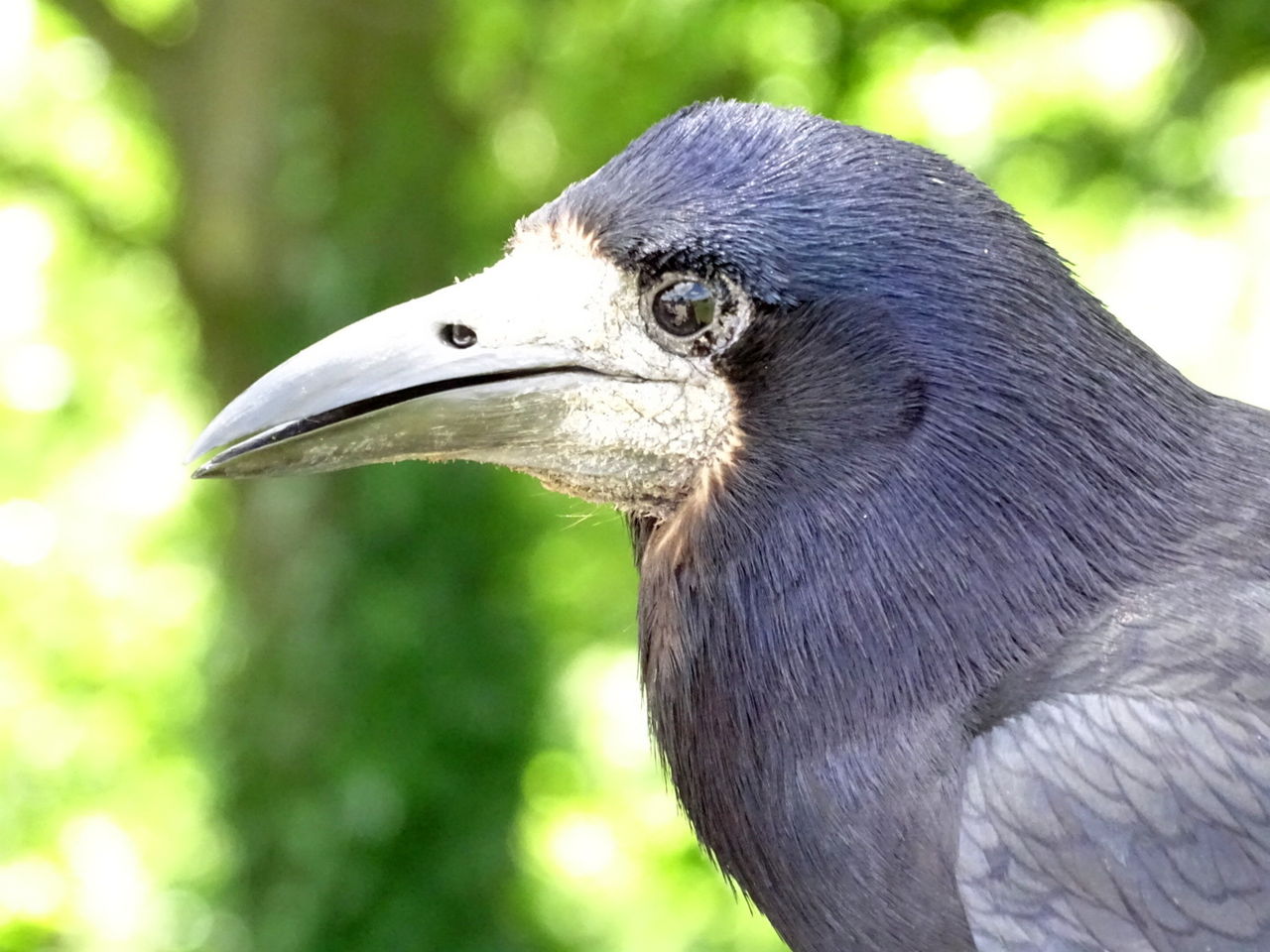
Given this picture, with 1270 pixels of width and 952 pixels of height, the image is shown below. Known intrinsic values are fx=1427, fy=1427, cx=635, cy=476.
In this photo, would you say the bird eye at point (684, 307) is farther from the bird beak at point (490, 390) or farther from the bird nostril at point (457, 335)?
the bird nostril at point (457, 335)

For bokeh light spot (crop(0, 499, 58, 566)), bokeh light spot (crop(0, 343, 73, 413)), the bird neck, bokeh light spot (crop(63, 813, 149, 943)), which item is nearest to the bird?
the bird neck

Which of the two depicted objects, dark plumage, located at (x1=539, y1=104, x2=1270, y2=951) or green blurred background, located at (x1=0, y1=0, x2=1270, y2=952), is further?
green blurred background, located at (x1=0, y1=0, x2=1270, y2=952)

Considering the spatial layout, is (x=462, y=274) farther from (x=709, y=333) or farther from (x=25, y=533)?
(x=25, y=533)

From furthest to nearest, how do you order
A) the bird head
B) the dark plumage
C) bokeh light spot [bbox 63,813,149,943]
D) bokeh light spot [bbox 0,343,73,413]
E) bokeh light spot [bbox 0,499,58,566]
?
bokeh light spot [bbox 0,499,58,566], bokeh light spot [bbox 0,343,73,413], bokeh light spot [bbox 63,813,149,943], the bird head, the dark plumage

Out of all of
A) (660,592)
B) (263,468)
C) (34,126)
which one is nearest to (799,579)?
(660,592)

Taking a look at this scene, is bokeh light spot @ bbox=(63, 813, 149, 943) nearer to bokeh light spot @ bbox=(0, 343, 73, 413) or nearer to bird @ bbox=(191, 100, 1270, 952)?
bokeh light spot @ bbox=(0, 343, 73, 413)

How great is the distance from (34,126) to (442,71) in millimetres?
2169

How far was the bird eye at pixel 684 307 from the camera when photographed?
175cm

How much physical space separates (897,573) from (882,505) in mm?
83

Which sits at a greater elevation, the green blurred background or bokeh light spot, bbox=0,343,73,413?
bokeh light spot, bbox=0,343,73,413

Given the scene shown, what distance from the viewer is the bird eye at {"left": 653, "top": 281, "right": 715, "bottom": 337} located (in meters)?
1.75

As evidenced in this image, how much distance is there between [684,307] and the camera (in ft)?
5.79

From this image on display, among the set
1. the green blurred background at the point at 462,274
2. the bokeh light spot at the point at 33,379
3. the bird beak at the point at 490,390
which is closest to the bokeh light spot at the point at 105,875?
the green blurred background at the point at 462,274

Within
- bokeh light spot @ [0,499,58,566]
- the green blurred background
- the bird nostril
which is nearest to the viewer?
the bird nostril
